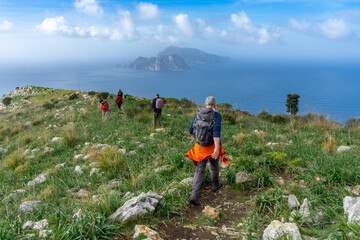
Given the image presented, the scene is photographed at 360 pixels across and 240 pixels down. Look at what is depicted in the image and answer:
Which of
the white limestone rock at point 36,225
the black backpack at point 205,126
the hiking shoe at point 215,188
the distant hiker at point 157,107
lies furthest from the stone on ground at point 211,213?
the distant hiker at point 157,107

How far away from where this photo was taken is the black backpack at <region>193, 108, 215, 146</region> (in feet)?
12.7

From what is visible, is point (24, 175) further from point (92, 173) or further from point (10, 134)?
point (10, 134)

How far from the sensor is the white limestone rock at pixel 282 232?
252 cm

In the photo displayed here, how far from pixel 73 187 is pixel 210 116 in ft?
12.9

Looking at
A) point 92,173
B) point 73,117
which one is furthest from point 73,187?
point 73,117

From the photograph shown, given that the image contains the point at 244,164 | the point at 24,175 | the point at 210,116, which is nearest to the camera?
the point at 210,116

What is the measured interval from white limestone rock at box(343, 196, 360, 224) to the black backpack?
2.04 meters

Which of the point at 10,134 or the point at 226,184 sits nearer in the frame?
the point at 226,184

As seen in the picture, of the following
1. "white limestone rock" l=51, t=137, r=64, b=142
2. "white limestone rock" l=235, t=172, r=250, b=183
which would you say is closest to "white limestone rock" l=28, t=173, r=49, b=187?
"white limestone rock" l=51, t=137, r=64, b=142

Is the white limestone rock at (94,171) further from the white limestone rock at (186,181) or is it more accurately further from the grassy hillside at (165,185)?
the white limestone rock at (186,181)

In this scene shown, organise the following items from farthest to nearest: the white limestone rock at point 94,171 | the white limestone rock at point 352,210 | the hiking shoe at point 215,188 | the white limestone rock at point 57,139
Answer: the white limestone rock at point 57,139 < the white limestone rock at point 94,171 < the hiking shoe at point 215,188 < the white limestone rock at point 352,210

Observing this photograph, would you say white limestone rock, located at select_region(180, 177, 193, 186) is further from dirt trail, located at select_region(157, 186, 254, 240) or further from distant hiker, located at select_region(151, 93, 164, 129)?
distant hiker, located at select_region(151, 93, 164, 129)

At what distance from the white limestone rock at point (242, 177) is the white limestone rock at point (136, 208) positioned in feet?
5.58

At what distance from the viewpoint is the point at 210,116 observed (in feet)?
12.7
